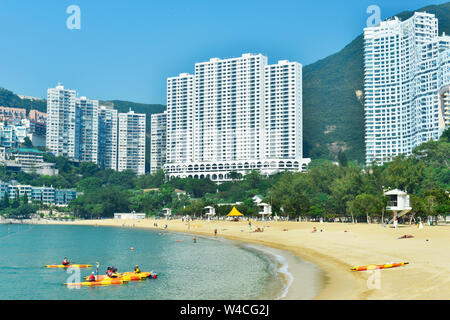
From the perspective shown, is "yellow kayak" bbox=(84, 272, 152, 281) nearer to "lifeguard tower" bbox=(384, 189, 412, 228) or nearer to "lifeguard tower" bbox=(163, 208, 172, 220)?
"lifeguard tower" bbox=(384, 189, 412, 228)

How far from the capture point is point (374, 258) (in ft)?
119

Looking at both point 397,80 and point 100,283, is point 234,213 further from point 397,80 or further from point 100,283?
point 397,80

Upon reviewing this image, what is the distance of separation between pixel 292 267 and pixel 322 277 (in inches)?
268

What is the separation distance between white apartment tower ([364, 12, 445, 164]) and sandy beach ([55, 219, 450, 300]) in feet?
407

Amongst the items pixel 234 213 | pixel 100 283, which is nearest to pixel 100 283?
pixel 100 283

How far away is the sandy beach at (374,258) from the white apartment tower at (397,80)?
124 meters

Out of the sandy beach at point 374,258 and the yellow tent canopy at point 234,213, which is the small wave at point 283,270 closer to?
the sandy beach at point 374,258

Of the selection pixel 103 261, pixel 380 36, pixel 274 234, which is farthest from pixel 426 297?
pixel 380 36

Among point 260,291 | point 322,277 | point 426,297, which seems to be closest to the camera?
point 426,297

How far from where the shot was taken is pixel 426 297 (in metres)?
21.0

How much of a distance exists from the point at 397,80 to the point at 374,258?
165 metres

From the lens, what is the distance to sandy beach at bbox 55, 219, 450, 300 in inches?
926
